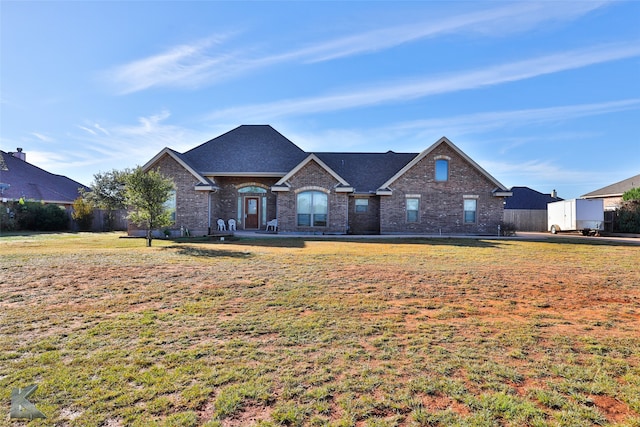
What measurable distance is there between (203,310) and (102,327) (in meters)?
1.57

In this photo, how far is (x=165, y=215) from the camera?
1700cm

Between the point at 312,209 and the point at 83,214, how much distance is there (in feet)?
65.9

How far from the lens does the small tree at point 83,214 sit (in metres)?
27.6

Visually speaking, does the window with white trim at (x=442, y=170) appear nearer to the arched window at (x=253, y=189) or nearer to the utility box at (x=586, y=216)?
the utility box at (x=586, y=216)

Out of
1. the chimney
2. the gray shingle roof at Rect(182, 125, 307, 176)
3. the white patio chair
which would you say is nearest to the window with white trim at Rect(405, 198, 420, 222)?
the gray shingle roof at Rect(182, 125, 307, 176)

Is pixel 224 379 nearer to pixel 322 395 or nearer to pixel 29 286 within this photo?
pixel 322 395

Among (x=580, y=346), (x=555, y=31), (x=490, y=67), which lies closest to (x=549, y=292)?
(x=580, y=346)

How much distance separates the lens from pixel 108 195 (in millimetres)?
30641

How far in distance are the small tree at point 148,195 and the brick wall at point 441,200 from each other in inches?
545

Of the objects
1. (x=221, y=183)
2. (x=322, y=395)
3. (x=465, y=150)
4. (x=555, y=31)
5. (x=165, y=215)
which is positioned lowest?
(x=322, y=395)

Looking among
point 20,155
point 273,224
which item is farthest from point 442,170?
point 20,155

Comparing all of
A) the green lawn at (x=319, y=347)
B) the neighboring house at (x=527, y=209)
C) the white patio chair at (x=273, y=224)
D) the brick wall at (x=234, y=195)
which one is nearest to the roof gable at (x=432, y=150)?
the white patio chair at (x=273, y=224)

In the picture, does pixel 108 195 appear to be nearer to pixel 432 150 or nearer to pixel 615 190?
pixel 432 150

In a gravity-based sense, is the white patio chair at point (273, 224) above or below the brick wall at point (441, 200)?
below
